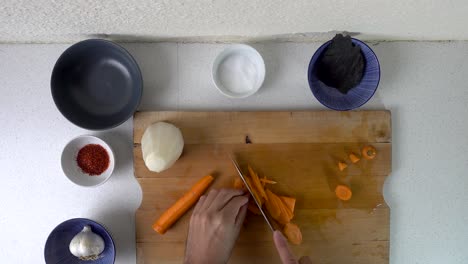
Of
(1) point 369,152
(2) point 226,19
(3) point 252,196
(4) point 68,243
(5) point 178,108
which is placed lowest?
(4) point 68,243

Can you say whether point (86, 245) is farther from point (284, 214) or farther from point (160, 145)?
point (284, 214)

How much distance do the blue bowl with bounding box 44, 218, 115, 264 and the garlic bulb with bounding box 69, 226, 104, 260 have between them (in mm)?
15

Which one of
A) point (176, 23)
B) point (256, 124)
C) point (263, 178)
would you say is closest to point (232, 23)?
point (176, 23)

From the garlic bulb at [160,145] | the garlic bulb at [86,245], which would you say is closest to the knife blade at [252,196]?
the garlic bulb at [160,145]

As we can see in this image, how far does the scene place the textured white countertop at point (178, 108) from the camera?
0.87 m

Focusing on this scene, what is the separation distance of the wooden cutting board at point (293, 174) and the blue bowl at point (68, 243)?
7 cm

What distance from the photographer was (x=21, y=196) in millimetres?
874

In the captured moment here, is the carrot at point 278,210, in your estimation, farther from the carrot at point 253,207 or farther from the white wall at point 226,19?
the white wall at point 226,19

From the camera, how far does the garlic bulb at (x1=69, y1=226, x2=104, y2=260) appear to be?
0.80 meters

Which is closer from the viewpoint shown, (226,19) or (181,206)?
(226,19)

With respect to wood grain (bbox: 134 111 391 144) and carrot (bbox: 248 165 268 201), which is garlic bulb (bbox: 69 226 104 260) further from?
carrot (bbox: 248 165 268 201)

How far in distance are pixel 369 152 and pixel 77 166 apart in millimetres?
722

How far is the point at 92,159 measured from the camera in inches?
32.7

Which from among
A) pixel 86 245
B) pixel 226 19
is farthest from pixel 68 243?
pixel 226 19
